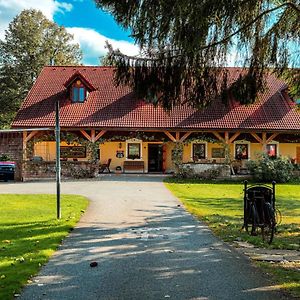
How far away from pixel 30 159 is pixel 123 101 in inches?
294

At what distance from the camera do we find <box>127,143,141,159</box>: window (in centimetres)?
3112

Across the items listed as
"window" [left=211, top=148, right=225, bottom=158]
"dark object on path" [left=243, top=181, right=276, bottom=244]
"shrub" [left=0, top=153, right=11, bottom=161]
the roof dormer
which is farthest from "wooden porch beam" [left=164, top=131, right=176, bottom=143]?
"dark object on path" [left=243, top=181, right=276, bottom=244]

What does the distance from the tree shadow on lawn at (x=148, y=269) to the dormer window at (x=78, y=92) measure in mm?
22064

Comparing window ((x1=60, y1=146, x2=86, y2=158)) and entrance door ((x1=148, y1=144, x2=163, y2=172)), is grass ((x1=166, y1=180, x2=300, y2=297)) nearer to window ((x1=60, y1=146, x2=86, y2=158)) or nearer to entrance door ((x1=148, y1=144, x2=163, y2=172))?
entrance door ((x1=148, y1=144, x2=163, y2=172))

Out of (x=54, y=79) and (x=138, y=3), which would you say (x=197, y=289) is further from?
(x=54, y=79)

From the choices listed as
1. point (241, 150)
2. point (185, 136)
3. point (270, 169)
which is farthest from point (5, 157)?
point (270, 169)

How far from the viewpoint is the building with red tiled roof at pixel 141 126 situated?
28.0 metres

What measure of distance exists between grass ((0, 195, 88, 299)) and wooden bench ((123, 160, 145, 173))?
15.3 m

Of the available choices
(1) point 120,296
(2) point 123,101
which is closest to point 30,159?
(2) point 123,101

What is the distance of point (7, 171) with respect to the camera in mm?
26203

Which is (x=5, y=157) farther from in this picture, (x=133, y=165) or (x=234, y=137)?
(x=234, y=137)

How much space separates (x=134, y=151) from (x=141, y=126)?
3.72m

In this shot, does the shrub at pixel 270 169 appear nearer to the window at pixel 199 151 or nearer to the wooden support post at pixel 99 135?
the window at pixel 199 151

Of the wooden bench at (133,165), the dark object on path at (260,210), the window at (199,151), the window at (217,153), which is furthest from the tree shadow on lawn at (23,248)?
the window at (217,153)
